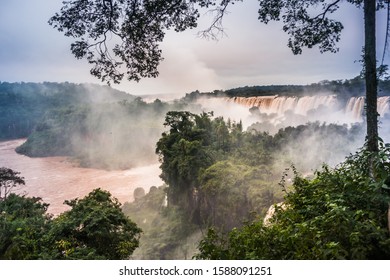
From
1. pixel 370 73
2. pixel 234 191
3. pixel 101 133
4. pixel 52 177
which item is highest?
pixel 370 73

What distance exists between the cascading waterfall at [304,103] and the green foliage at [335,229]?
5.39 m

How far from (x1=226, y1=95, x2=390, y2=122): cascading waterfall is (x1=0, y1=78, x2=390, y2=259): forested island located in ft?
1.56

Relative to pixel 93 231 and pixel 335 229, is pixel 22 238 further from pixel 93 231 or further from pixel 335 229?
pixel 335 229

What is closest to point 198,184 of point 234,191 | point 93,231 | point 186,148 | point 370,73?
point 234,191

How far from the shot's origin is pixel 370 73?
3.28m

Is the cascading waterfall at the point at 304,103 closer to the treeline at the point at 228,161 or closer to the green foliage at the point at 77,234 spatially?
the treeline at the point at 228,161

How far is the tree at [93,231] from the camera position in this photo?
455cm

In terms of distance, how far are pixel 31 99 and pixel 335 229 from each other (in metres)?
7.09

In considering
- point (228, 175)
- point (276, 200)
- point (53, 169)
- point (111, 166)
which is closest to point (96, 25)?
point (53, 169)

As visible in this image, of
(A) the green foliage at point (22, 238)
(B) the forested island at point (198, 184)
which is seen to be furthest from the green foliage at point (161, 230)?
(A) the green foliage at point (22, 238)

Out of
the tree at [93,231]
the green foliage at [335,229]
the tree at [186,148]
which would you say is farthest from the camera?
the tree at [186,148]

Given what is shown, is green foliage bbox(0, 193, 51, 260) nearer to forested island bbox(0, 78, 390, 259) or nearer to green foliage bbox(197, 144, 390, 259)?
forested island bbox(0, 78, 390, 259)

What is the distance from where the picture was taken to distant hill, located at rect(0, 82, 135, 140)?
5.85 metres

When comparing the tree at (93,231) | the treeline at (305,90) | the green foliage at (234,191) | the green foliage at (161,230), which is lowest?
the green foliage at (161,230)
